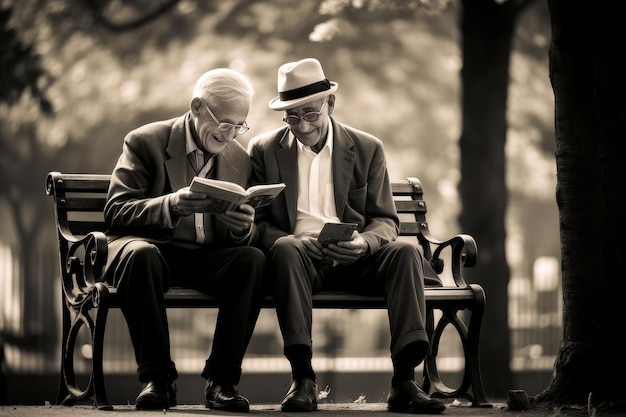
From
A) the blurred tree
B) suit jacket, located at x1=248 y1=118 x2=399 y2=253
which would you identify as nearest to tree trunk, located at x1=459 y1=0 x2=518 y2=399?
the blurred tree

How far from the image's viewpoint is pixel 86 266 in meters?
6.33

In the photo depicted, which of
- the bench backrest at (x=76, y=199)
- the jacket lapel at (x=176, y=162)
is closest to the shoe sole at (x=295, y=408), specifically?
the jacket lapel at (x=176, y=162)

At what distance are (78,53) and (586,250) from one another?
11.1 m

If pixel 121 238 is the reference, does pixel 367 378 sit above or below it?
below

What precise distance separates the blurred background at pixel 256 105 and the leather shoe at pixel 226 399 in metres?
8.37

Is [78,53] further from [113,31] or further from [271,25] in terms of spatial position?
[271,25]

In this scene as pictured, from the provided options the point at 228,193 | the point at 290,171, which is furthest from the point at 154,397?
the point at 290,171

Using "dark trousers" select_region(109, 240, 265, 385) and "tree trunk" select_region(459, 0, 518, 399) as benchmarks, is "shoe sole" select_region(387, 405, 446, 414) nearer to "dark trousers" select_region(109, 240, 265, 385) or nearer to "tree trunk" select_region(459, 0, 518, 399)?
"dark trousers" select_region(109, 240, 265, 385)

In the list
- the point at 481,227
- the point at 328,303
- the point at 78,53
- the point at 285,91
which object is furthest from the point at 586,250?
the point at 78,53

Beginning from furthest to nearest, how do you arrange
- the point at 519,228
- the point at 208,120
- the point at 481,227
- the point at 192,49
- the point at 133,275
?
1. the point at 519,228
2. the point at 192,49
3. the point at 481,227
4. the point at 208,120
5. the point at 133,275

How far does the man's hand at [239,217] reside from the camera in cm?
609

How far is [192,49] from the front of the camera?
54.0ft

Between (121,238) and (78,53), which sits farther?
(78,53)

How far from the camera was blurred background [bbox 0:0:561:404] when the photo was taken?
51.0ft
